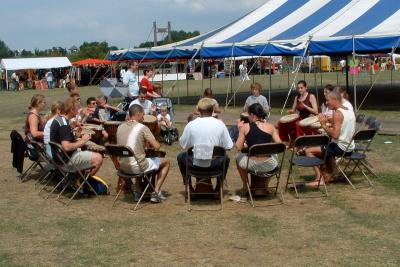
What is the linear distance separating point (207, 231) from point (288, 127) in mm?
4467

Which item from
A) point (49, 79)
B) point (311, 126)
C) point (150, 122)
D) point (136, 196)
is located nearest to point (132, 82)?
point (150, 122)

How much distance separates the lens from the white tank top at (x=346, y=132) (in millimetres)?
7250

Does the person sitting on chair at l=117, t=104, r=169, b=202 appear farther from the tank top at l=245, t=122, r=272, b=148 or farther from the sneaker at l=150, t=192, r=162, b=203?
the tank top at l=245, t=122, r=272, b=148

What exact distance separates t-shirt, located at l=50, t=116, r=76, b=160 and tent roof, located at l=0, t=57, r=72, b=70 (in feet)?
121

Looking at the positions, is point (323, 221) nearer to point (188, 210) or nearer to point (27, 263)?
point (188, 210)

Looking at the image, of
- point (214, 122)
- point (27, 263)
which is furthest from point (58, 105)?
point (27, 263)

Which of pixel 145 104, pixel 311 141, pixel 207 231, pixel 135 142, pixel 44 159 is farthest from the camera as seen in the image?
pixel 145 104

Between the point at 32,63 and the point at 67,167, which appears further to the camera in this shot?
the point at 32,63

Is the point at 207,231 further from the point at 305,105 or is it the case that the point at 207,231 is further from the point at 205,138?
the point at 305,105

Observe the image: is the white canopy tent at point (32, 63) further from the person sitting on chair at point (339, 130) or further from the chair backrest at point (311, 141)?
the chair backrest at point (311, 141)

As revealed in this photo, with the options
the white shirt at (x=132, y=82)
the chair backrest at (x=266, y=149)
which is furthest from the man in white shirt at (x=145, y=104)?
the chair backrest at (x=266, y=149)

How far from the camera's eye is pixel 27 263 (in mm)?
4875

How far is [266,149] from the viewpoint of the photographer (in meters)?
6.33

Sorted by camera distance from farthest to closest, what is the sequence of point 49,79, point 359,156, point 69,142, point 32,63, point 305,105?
point 32,63
point 49,79
point 305,105
point 359,156
point 69,142
